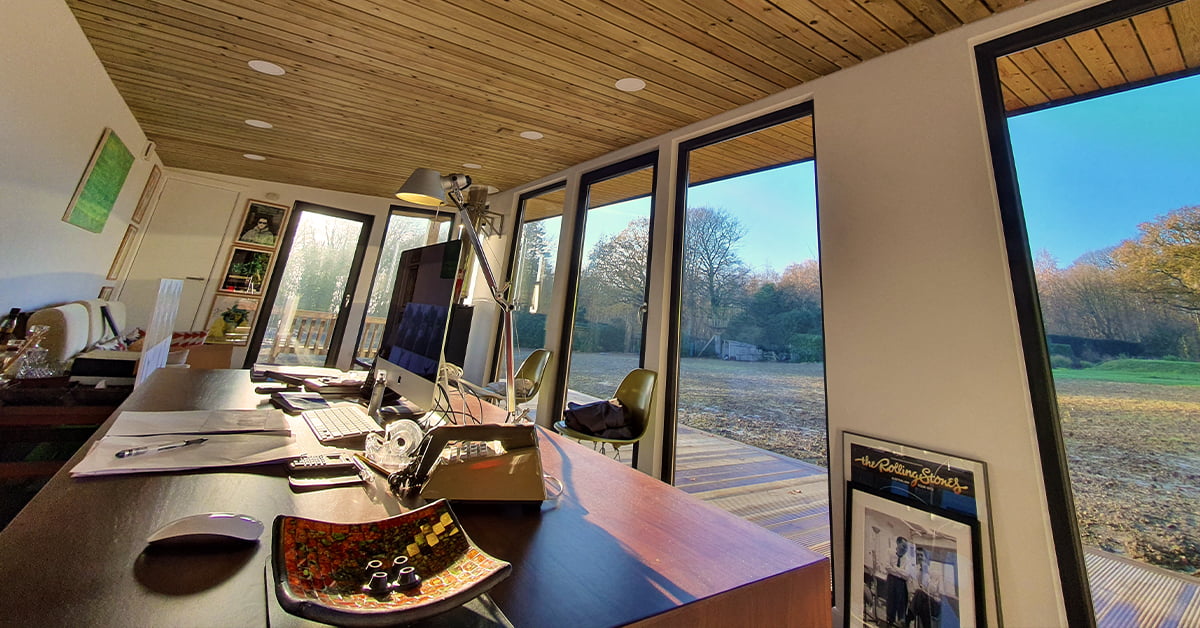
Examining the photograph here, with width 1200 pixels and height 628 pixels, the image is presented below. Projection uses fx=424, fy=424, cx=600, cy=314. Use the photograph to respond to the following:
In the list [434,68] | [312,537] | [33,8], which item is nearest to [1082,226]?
[312,537]

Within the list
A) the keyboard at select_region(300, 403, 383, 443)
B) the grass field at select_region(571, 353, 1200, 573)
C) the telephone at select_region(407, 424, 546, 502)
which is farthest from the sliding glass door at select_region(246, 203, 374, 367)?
the grass field at select_region(571, 353, 1200, 573)

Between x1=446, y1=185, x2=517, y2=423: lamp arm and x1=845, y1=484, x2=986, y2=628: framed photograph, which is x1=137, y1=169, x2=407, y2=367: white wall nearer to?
x1=446, y1=185, x2=517, y2=423: lamp arm

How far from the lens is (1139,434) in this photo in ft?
4.66

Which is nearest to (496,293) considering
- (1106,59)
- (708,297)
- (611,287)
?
(708,297)

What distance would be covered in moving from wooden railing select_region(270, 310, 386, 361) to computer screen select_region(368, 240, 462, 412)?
13.8ft

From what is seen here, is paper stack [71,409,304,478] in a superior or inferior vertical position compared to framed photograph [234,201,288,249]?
inferior

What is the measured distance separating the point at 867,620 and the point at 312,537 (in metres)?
2.03

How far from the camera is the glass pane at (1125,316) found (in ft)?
4.43

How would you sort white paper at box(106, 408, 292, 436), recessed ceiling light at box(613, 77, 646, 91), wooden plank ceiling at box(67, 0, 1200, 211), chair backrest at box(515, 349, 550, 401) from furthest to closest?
chair backrest at box(515, 349, 550, 401), recessed ceiling light at box(613, 77, 646, 91), wooden plank ceiling at box(67, 0, 1200, 211), white paper at box(106, 408, 292, 436)

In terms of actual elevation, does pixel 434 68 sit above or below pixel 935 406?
above

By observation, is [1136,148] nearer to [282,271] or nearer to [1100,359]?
[1100,359]

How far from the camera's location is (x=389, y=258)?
18.0 ft

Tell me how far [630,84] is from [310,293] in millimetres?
4843

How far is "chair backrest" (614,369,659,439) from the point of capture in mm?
2647
